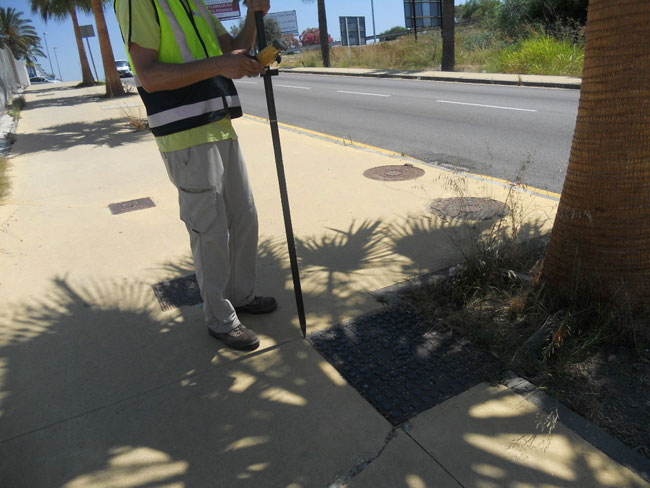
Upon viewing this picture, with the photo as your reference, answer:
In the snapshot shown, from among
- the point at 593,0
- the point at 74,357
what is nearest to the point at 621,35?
the point at 593,0

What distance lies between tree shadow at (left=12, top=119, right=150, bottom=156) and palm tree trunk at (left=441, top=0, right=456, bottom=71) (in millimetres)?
12559

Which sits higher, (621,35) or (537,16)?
(537,16)

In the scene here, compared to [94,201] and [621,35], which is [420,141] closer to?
[94,201]

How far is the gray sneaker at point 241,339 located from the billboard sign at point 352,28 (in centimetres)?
3391

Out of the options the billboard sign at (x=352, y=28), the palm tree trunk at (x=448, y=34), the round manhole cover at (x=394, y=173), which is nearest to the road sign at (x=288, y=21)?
the billboard sign at (x=352, y=28)

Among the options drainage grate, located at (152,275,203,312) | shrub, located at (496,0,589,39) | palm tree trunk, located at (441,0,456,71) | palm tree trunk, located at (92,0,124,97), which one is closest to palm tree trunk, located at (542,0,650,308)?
drainage grate, located at (152,275,203,312)

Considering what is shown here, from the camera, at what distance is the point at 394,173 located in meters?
6.25

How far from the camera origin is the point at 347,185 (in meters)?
5.86

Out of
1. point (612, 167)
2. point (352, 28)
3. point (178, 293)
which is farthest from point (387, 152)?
point (352, 28)

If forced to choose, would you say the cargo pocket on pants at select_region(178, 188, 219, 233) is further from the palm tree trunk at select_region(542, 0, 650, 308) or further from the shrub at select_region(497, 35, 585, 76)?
the shrub at select_region(497, 35, 585, 76)

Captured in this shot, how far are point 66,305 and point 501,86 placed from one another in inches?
580

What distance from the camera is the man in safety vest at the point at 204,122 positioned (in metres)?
2.39

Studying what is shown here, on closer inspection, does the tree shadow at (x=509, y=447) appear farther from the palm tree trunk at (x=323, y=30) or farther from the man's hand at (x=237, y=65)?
the palm tree trunk at (x=323, y=30)

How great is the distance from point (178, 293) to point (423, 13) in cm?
3127
